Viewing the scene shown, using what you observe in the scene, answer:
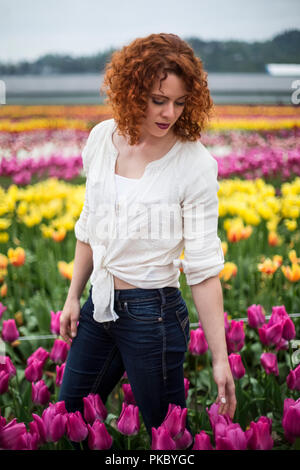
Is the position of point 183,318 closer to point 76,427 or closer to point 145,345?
point 145,345

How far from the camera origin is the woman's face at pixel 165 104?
4.06 ft

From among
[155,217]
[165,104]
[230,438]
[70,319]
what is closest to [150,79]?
[165,104]

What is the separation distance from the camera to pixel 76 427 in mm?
1405

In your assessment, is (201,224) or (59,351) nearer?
(201,224)

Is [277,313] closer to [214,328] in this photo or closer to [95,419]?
[214,328]

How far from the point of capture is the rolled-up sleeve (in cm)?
129

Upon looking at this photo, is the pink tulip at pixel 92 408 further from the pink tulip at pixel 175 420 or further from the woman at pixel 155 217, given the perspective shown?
the pink tulip at pixel 175 420

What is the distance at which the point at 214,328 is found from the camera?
4.38 feet

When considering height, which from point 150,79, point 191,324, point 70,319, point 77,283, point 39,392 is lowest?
point 191,324

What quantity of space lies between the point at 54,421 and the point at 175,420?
33cm

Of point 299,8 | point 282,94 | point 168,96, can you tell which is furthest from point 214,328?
point 282,94

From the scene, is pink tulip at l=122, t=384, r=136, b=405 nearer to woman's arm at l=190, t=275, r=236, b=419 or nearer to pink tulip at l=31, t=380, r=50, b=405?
pink tulip at l=31, t=380, r=50, b=405

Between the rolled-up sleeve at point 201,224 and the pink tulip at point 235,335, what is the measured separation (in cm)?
58

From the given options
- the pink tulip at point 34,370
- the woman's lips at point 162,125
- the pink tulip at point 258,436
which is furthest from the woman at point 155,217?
the pink tulip at point 34,370
